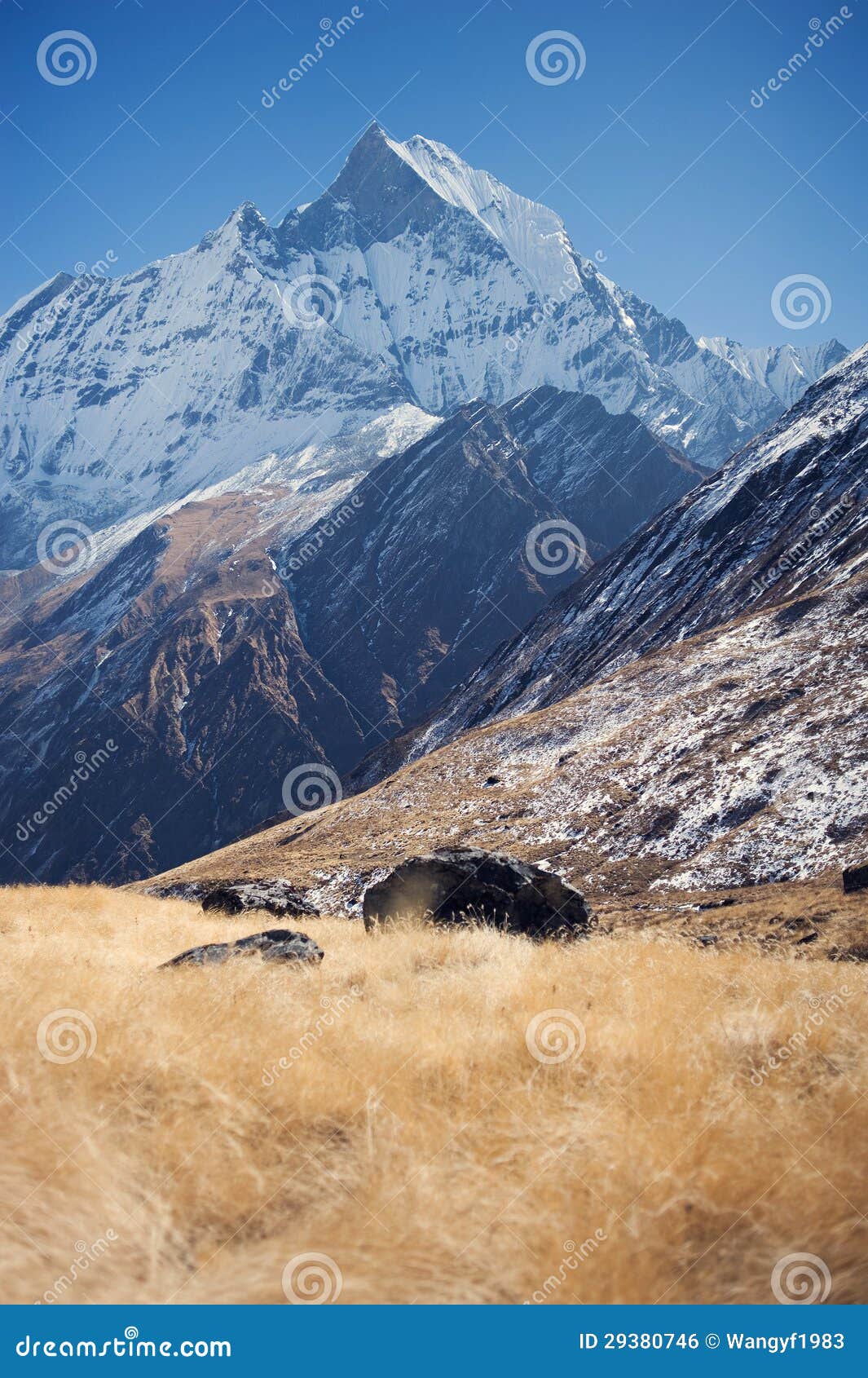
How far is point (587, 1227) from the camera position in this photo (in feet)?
13.3

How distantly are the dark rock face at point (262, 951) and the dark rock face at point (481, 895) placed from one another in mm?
3049

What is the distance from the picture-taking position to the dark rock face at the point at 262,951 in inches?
337

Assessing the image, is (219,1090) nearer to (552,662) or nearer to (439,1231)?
(439,1231)

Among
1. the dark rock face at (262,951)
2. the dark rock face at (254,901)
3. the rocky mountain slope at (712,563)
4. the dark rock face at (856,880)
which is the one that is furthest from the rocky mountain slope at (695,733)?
the dark rock face at (254,901)

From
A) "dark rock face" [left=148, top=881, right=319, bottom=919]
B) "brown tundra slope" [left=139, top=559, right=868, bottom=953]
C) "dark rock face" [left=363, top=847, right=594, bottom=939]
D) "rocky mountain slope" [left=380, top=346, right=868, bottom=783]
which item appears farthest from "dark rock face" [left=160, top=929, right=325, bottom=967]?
"rocky mountain slope" [left=380, top=346, right=868, bottom=783]

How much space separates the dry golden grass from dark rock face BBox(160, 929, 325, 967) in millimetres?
1706

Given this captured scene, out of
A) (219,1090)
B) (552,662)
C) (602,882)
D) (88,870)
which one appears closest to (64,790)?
(88,870)

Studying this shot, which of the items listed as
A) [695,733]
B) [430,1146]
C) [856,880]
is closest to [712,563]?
[695,733]

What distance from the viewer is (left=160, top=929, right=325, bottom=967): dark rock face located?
8.56 m

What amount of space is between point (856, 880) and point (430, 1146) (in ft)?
49.9

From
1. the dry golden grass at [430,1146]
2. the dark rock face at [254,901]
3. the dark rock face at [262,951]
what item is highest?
the dry golden grass at [430,1146]

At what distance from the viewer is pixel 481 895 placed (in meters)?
13.1

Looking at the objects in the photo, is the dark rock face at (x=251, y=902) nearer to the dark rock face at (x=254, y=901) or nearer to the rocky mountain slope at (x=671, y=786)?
the dark rock face at (x=254, y=901)

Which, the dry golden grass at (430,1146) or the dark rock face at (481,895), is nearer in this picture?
the dry golden grass at (430,1146)
